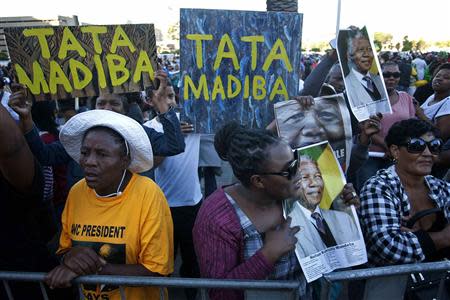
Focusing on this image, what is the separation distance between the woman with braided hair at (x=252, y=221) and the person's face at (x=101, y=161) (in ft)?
1.48

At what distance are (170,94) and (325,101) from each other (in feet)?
3.24

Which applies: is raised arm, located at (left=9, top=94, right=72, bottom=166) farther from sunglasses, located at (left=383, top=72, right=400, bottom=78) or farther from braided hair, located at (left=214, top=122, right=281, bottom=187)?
sunglasses, located at (left=383, top=72, right=400, bottom=78)

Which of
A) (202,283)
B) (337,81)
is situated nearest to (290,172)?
(202,283)

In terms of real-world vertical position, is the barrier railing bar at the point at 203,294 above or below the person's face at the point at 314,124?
below

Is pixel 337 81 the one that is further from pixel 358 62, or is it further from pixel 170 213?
pixel 170 213

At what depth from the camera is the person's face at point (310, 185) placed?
1839 millimetres

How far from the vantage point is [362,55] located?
2.75 m

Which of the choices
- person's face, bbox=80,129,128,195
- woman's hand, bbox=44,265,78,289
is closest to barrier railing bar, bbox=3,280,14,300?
woman's hand, bbox=44,265,78,289

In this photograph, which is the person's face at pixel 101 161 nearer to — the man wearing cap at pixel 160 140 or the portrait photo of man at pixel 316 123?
the man wearing cap at pixel 160 140

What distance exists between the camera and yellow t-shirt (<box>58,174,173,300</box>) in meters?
1.81

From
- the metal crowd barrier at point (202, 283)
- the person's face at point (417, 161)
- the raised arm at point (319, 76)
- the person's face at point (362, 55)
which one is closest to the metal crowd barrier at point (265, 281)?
the metal crowd barrier at point (202, 283)

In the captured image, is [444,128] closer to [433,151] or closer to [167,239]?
[433,151]

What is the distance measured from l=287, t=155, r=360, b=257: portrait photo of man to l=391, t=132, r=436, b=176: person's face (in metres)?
0.69

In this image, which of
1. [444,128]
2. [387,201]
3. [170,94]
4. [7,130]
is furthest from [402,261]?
[444,128]
